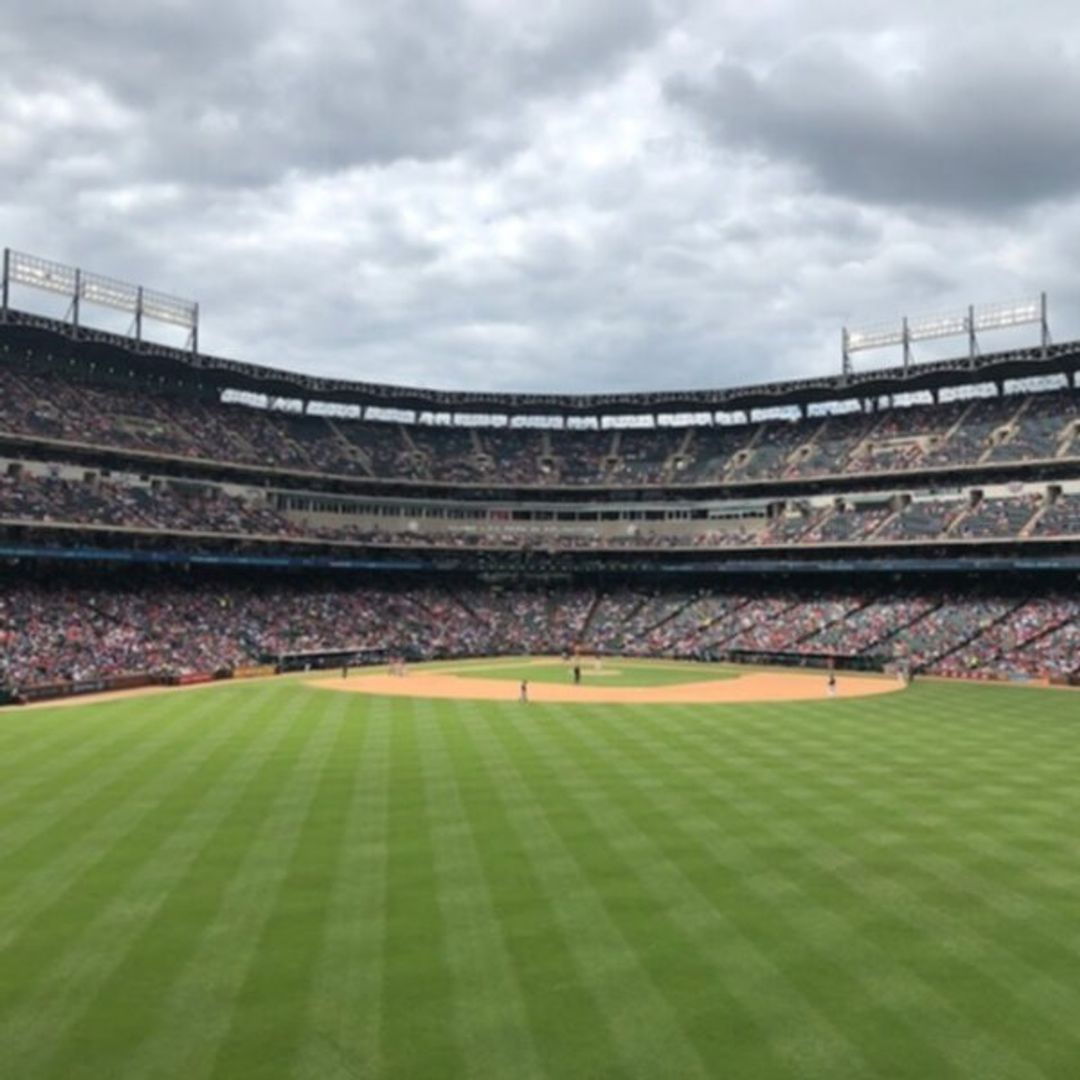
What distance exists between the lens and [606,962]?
14.4 metres

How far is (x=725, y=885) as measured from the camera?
18.0 meters

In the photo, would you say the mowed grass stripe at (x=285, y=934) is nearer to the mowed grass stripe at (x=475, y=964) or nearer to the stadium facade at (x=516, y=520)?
the mowed grass stripe at (x=475, y=964)

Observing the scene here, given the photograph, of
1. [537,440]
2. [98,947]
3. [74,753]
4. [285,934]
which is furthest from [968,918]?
[537,440]

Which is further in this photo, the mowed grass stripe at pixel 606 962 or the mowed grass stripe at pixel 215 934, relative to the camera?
the mowed grass stripe at pixel 215 934

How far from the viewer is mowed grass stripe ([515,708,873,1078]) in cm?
1191

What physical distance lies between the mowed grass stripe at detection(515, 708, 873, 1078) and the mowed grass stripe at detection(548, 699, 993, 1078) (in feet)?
0.08

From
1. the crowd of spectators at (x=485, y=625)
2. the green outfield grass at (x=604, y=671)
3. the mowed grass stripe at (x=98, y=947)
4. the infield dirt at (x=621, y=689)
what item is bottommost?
the mowed grass stripe at (x=98, y=947)

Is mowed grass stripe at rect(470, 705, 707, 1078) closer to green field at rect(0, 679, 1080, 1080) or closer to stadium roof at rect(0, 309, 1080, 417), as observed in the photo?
green field at rect(0, 679, 1080, 1080)

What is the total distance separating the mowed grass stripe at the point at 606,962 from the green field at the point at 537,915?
6 cm

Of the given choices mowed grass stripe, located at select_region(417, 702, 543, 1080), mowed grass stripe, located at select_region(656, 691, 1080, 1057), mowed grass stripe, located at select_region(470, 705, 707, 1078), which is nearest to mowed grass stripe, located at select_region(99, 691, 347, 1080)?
mowed grass stripe, located at select_region(417, 702, 543, 1080)

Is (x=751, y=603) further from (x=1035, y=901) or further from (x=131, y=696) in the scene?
(x=1035, y=901)

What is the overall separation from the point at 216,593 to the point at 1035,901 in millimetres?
68040

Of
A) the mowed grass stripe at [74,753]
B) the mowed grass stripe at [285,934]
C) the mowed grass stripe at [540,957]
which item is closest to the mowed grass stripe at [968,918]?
the mowed grass stripe at [540,957]

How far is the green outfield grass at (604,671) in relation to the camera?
6119 cm
